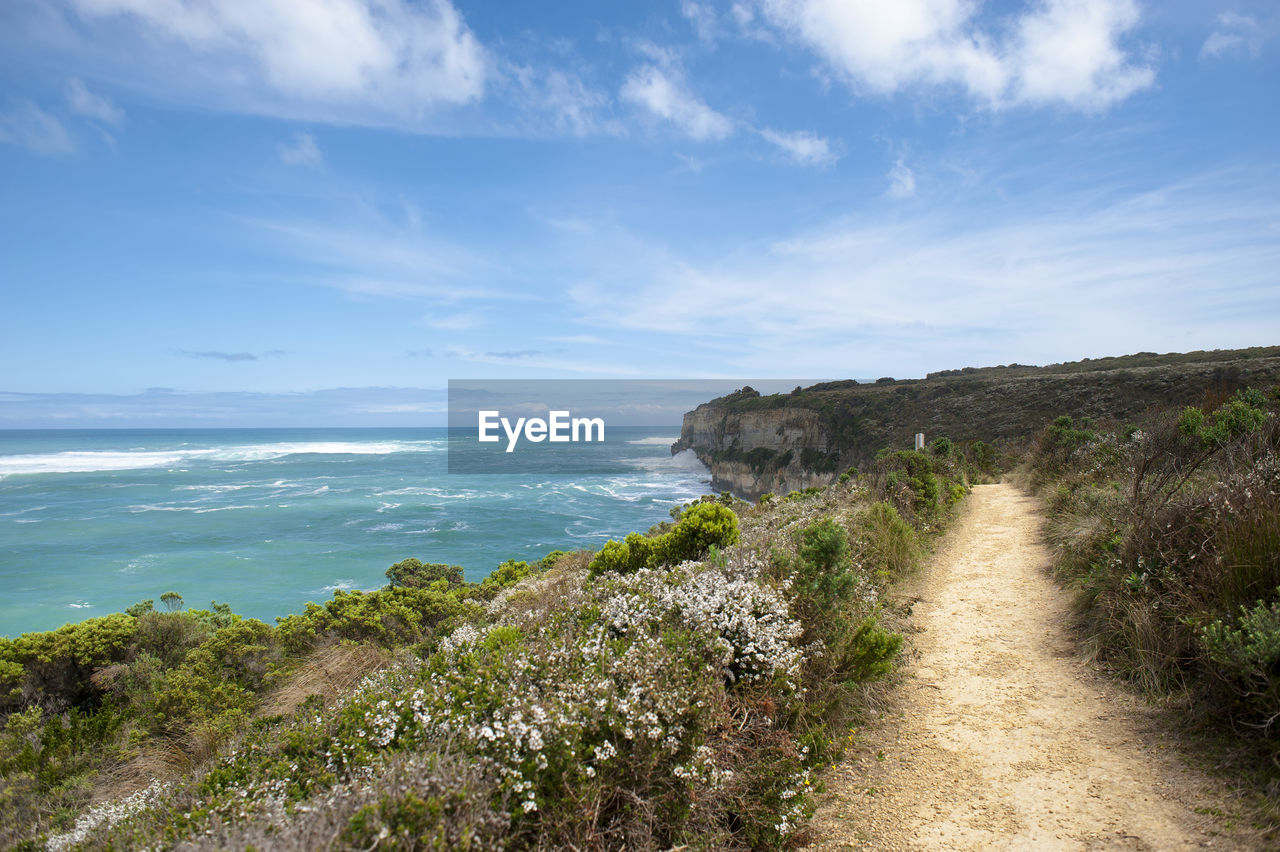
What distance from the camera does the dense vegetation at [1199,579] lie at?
3.42 meters

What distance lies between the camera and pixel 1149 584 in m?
4.92

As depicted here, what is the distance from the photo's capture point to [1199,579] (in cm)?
443

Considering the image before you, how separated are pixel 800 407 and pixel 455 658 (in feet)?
154

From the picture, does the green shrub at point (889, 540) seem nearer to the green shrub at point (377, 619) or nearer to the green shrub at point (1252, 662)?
the green shrub at point (1252, 662)

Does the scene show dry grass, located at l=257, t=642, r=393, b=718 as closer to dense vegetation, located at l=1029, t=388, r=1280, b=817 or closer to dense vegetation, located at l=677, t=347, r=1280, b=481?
dense vegetation, located at l=1029, t=388, r=1280, b=817

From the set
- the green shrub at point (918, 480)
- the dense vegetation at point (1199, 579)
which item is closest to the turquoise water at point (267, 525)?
the green shrub at point (918, 480)

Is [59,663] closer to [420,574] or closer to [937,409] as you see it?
[420,574]

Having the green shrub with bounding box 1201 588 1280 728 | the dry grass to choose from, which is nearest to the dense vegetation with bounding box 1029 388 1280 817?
the green shrub with bounding box 1201 588 1280 728

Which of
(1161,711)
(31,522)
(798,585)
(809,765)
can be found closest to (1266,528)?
(1161,711)

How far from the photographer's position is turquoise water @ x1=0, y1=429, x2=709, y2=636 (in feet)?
76.3

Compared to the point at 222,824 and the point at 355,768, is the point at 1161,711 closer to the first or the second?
the point at 355,768

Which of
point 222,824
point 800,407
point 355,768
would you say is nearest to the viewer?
point 222,824

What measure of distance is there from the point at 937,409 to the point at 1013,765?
1554 inches

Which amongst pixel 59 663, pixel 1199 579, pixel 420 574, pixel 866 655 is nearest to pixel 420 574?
pixel 420 574
